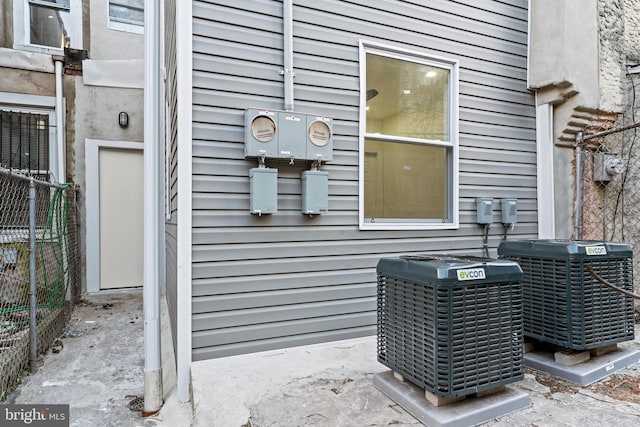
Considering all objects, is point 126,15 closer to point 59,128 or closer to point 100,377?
point 59,128

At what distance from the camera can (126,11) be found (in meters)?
5.84

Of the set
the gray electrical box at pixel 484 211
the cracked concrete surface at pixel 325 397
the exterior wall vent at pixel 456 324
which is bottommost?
the cracked concrete surface at pixel 325 397

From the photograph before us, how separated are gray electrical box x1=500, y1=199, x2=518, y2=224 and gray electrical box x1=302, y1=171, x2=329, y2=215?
74.0 inches

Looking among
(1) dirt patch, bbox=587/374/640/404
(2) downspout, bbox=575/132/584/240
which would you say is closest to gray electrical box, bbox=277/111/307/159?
(1) dirt patch, bbox=587/374/640/404

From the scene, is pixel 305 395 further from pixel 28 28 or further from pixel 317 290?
pixel 28 28

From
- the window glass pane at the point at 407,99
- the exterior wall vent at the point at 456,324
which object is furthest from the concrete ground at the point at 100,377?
the window glass pane at the point at 407,99

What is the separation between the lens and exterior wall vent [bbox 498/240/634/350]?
90.4 inches

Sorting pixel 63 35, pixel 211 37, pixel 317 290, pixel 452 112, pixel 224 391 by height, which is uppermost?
pixel 63 35

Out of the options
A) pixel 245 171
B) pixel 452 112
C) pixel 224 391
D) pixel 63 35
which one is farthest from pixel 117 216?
pixel 452 112

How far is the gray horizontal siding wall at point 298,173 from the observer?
2479mm

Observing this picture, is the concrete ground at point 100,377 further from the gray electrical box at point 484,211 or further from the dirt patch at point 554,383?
the gray electrical box at point 484,211

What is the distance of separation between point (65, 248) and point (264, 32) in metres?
3.75

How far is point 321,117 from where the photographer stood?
2.72 metres

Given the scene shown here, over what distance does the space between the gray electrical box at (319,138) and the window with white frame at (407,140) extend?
350mm
